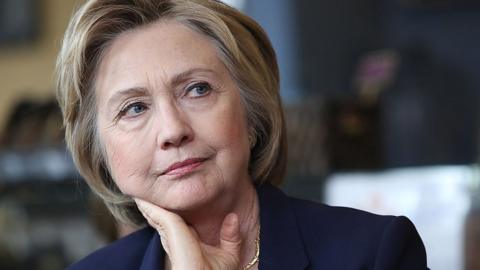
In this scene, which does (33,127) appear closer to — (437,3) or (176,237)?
(437,3)

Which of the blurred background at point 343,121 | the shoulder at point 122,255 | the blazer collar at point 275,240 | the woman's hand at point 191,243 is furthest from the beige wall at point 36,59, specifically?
the woman's hand at point 191,243

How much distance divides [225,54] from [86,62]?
11.0 inches

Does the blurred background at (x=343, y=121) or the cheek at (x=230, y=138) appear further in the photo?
the blurred background at (x=343, y=121)

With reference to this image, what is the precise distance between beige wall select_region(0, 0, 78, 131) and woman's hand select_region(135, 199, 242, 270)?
4.58 m

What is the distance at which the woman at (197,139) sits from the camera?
193 cm

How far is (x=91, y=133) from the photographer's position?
2156mm

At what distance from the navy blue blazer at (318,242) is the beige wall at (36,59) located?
444 cm

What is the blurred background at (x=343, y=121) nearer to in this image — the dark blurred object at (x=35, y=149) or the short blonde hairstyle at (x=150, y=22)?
the dark blurred object at (x=35, y=149)

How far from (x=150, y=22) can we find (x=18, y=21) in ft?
15.5

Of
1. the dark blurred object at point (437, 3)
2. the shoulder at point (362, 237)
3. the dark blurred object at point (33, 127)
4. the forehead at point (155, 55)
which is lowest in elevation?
the dark blurred object at point (33, 127)

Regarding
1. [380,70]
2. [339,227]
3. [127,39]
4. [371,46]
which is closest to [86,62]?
[127,39]

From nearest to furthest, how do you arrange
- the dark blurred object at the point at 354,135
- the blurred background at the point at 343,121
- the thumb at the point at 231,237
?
the thumb at the point at 231,237 → the blurred background at the point at 343,121 → the dark blurred object at the point at 354,135

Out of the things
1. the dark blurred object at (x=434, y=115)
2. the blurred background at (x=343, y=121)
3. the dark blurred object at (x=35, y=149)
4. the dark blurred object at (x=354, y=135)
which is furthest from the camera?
the dark blurred object at (x=434, y=115)

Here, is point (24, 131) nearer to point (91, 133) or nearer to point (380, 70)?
point (380, 70)
